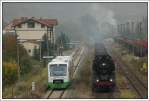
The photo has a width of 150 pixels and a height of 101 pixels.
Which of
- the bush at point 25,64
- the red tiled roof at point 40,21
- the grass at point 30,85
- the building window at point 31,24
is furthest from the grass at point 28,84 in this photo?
the red tiled roof at point 40,21

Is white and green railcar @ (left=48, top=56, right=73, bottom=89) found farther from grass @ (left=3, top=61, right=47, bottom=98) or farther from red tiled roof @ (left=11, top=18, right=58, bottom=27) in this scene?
red tiled roof @ (left=11, top=18, right=58, bottom=27)

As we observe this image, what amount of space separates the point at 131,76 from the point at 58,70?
2707 mm

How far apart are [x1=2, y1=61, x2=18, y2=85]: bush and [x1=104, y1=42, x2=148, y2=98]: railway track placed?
3.58 m

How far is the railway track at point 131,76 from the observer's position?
14.8 meters

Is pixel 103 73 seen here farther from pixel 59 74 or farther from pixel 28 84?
pixel 28 84

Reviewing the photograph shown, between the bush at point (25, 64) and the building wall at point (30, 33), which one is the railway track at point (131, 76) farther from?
the bush at point (25, 64)

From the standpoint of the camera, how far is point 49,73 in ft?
48.8

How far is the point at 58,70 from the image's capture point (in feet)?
49.0

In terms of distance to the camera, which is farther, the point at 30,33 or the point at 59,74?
the point at 30,33

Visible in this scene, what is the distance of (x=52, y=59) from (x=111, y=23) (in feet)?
11.1

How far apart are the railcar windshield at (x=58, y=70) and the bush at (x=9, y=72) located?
4.09 feet

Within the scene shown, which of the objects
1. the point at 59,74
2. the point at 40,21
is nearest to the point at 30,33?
the point at 40,21

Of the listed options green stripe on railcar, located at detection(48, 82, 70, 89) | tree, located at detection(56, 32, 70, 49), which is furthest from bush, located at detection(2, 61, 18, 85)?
tree, located at detection(56, 32, 70, 49)

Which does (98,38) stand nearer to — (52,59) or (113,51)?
(113,51)
